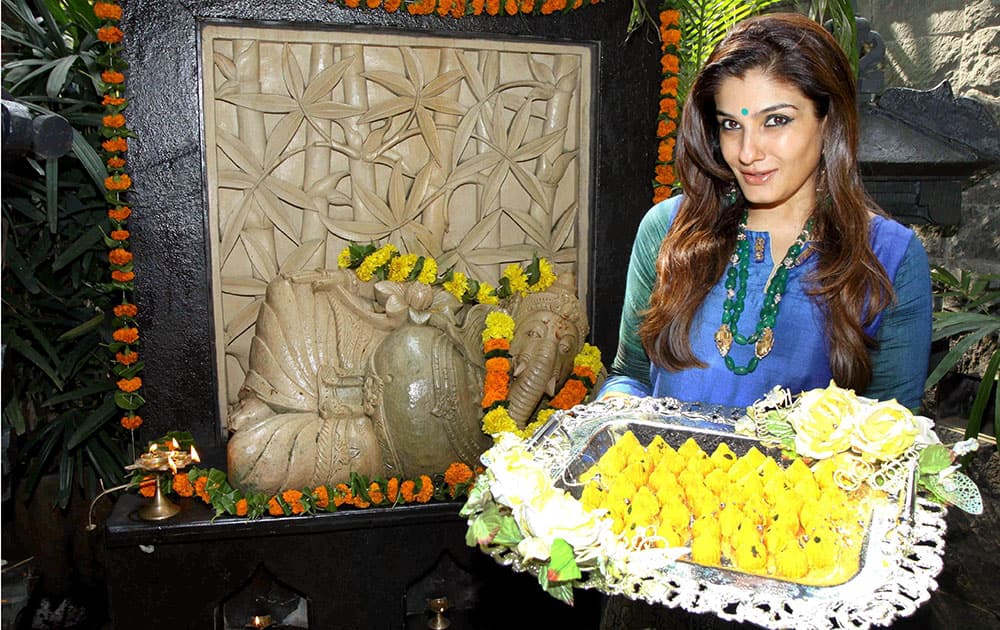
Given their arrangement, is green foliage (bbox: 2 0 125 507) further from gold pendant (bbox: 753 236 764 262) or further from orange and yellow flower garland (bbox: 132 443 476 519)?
gold pendant (bbox: 753 236 764 262)

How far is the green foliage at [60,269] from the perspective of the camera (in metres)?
3.81

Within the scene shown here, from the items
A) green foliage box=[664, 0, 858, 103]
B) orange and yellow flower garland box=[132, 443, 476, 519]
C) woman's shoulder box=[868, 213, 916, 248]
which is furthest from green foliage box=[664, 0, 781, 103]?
woman's shoulder box=[868, 213, 916, 248]

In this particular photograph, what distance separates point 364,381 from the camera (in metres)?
3.70

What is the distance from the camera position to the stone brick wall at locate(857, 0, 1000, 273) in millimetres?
3863

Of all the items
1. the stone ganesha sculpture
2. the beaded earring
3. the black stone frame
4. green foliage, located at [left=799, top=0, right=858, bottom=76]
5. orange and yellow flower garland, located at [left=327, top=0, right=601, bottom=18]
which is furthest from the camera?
orange and yellow flower garland, located at [left=327, top=0, right=601, bottom=18]

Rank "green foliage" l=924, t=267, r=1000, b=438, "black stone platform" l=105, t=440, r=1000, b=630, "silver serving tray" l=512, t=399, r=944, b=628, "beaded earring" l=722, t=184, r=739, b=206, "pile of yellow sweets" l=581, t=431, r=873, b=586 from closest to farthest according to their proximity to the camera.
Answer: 1. "silver serving tray" l=512, t=399, r=944, b=628
2. "pile of yellow sweets" l=581, t=431, r=873, b=586
3. "beaded earring" l=722, t=184, r=739, b=206
4. "green foliage" l=924, t=267, r=1000, b=438
5. "black stone platform" l=105, t=440, r=1000, b=630

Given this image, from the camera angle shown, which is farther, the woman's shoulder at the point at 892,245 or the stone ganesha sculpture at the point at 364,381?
the stone ganesha sculpture at the point at 364,381

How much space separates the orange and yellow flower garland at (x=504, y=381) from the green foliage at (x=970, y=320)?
140cm

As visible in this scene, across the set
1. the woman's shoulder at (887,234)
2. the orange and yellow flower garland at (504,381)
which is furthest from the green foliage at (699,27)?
the woman's shoulder at (887,234)

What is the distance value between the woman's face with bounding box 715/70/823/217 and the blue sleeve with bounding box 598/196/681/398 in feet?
0.98

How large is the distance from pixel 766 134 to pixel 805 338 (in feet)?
1.51

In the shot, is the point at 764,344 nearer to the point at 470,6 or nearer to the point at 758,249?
the point at 758,249

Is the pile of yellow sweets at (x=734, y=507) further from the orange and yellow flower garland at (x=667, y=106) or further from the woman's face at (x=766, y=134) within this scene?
the orange and yellow flower garland at (x=667, y=106)

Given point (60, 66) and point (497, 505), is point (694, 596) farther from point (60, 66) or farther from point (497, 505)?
point (60, 66)
